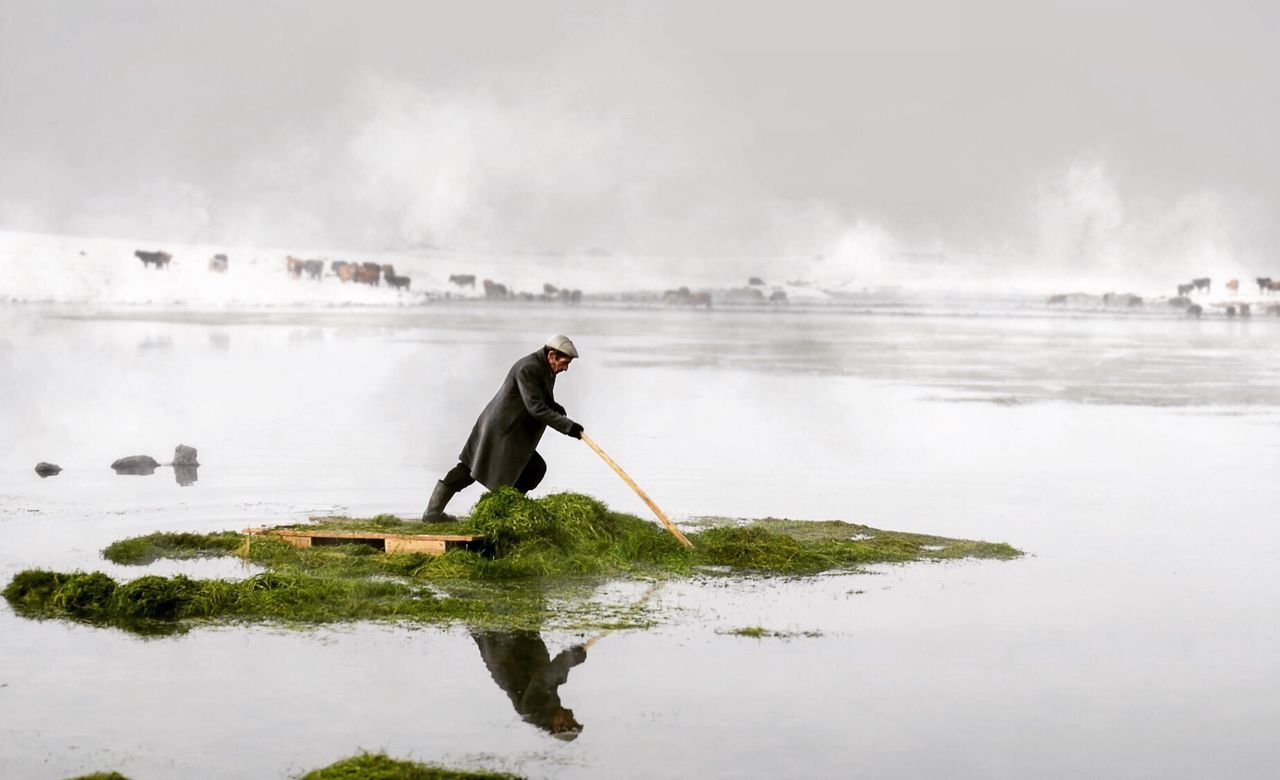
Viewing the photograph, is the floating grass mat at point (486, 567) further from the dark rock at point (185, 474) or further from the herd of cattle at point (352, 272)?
the herd of cattle at point (352, 272)

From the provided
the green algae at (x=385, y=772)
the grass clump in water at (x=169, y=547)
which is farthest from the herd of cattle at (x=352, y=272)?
the green algae at (x=385, y=772)

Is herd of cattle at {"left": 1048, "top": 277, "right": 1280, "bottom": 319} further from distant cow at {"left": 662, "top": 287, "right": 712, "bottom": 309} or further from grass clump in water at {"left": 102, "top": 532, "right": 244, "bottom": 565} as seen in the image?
grass clump in water at {"left": 102, "top": 532, "right": 244, "bottom": 565}

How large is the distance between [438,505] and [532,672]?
3.57 m

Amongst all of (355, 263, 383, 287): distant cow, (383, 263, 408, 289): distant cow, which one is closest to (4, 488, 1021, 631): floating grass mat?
(355, 263, 383, 287): distant cow

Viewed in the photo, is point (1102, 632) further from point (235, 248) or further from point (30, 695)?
point (235, 248)

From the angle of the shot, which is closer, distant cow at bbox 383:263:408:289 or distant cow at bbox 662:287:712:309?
distant cow at bbox 383:263:408:289

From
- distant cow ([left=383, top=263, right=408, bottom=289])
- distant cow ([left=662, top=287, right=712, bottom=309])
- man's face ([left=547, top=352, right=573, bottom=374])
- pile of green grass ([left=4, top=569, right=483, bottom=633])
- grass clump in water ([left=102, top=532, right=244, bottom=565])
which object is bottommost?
pile of green grass ([left=4, top=569, right=483, bottom=633])

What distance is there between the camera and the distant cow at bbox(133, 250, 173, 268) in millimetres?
42531

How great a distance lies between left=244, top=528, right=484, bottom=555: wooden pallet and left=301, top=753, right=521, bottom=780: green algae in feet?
Result: 11.5

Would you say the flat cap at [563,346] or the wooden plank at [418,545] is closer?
the wooden plank at [418,545]

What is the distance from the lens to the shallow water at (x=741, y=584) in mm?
5527

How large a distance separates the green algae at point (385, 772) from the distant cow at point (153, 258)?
130 feet

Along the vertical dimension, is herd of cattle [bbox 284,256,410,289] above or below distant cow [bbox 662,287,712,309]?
above

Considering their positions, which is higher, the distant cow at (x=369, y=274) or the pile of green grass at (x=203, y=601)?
the distant cow at (x=369, y=274)
